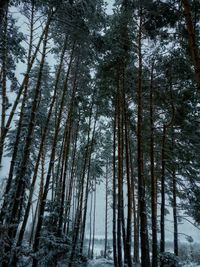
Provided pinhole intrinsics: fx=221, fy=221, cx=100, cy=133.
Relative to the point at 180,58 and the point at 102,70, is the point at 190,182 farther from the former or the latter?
the point at 102,70

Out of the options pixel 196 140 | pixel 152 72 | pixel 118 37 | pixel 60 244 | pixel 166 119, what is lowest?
pixel 60 244

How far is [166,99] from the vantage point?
35.0 ft

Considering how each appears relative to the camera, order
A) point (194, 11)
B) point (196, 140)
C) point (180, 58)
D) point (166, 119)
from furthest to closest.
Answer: point (166, 119) → point (196, 140) → point (180, 58) → point (194, 11)

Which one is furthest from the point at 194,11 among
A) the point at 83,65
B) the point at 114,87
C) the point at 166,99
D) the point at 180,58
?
the point at 83,65

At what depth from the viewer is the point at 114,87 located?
1199 centimetres

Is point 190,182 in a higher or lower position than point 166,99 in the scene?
lower

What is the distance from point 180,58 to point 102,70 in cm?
375

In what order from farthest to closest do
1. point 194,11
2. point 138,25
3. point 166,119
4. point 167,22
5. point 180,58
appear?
point 166,119 → point 138,25 → point 180,58 → point 167,22 → point 194,11

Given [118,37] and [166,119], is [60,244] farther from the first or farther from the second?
[118,37]

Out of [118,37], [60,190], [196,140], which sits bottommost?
[60,190]

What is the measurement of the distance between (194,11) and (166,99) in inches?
181

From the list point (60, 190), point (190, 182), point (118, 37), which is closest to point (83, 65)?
point (118, 37)

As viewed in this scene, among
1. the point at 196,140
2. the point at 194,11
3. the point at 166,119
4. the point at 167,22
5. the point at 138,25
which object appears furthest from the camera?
the point at 166,119

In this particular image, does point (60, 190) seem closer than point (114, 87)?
Yes
